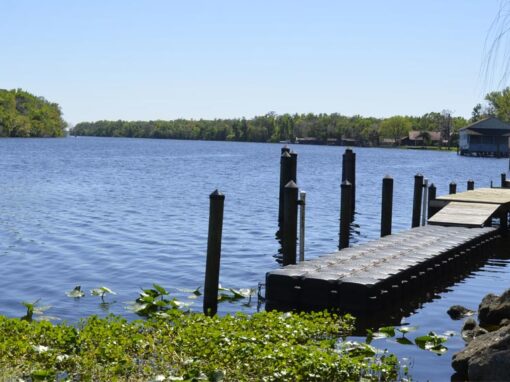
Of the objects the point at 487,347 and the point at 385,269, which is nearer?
the point at 487,347

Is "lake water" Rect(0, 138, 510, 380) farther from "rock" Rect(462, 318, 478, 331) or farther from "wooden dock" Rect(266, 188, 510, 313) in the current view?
"wooden dock" Rect(266, 188, 510, 313)

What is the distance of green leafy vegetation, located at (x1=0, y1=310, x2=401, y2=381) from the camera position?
31.6 ft

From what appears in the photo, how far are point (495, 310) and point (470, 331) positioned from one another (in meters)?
0.65

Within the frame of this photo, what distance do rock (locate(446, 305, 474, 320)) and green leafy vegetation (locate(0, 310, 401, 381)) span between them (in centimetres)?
442

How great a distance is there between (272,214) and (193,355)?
2834 cm

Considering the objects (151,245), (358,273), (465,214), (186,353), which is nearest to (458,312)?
(358,273)

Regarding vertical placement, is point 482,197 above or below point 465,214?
above

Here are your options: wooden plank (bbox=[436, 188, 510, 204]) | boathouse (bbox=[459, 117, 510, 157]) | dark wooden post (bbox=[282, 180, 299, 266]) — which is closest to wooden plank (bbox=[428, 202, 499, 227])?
wooden plank (bbox=[436, 188, 510, 204])

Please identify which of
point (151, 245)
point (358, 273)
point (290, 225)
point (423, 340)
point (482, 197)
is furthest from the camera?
point (482, 197)

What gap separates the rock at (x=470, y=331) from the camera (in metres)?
13.3

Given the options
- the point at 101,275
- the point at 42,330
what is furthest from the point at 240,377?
the point at 101,275

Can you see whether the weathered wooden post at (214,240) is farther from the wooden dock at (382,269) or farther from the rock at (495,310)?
the rock at (495,310)

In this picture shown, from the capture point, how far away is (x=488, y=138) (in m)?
152

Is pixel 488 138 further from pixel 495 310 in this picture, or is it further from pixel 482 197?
pixel 495 310
